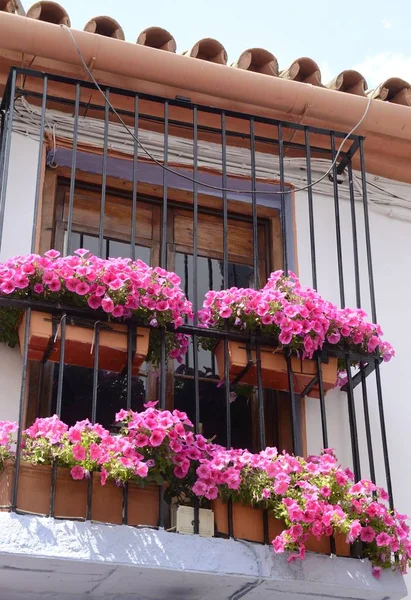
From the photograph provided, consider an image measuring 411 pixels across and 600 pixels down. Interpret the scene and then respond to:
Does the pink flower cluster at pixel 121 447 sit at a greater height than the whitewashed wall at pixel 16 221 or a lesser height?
lesser

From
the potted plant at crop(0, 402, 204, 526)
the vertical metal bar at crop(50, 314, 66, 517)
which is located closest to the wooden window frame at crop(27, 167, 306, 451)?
the vertical metal bar at crop(50, 314, 66, 517)

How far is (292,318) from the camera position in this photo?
497 cm

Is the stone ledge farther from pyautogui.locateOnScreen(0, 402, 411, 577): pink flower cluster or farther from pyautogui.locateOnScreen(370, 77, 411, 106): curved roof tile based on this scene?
pyautogui.locateOnScreen(370, 77, 411, 106): curved roof tile

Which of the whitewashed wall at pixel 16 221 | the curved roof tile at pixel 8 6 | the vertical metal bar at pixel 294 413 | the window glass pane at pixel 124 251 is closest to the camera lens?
the vertical metal bar at pixel 294 413

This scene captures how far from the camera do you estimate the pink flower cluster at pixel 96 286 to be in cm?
471

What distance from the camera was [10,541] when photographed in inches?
158

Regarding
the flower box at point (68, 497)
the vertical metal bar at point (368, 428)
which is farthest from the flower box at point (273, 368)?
the flower box at point (68, 497)

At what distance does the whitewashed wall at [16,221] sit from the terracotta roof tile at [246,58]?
662mm

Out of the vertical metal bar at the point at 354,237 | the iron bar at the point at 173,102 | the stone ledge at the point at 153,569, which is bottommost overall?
the stone ledge at the point at 153,569

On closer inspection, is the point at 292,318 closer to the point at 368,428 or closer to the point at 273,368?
the point at 273,368

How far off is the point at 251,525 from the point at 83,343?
108cm

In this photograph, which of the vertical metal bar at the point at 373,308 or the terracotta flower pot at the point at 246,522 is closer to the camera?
the terracotta flower pot at the point at 246,522

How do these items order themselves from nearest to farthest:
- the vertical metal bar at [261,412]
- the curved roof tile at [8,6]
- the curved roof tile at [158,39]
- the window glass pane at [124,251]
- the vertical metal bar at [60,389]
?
the vertical metal bar at [60,389] < the vertical metal bar at [261,412] < the curved roof tile at [8,6] < the curved roof tile at [158,39] < the window glass pane at [124,251]

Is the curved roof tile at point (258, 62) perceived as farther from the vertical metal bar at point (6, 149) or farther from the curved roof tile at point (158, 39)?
the vertical metal bar at point (6, 149)
